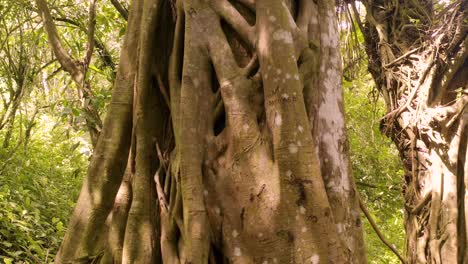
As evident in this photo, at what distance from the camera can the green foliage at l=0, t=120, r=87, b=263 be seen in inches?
168

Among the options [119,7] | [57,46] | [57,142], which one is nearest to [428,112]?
[119,7]

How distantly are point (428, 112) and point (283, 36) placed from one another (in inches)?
112

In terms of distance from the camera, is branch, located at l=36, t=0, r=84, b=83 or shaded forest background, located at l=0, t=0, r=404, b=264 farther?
branch, located at l=36, t=0, r=84, b=83

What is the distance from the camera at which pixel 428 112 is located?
479 centimetres

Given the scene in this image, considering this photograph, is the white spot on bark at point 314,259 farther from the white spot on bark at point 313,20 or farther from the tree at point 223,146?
the white spot on bark at point 313,20

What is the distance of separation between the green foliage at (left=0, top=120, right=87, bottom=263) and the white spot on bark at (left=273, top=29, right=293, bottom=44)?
2.45 m

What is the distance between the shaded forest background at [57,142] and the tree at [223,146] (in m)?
1.27

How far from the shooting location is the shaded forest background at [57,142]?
4.43 metres

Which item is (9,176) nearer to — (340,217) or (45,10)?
(45,10)

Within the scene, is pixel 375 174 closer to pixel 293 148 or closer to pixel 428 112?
pixel 428 112

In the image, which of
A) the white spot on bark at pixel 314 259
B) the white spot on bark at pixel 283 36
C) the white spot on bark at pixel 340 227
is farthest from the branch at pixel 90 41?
the white spot on bark at pixel 314 259

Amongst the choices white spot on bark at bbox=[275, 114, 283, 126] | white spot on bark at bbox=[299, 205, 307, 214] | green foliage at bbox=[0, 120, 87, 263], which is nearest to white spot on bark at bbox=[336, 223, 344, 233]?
white spot on bark at bbox=[299, 205, 307, 214]

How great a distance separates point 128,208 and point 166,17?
1.04 metres

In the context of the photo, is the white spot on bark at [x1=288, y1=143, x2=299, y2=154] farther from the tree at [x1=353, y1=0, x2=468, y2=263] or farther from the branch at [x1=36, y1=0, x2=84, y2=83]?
the branch at [x1=36, y1=0, x2=84, y2=83]
